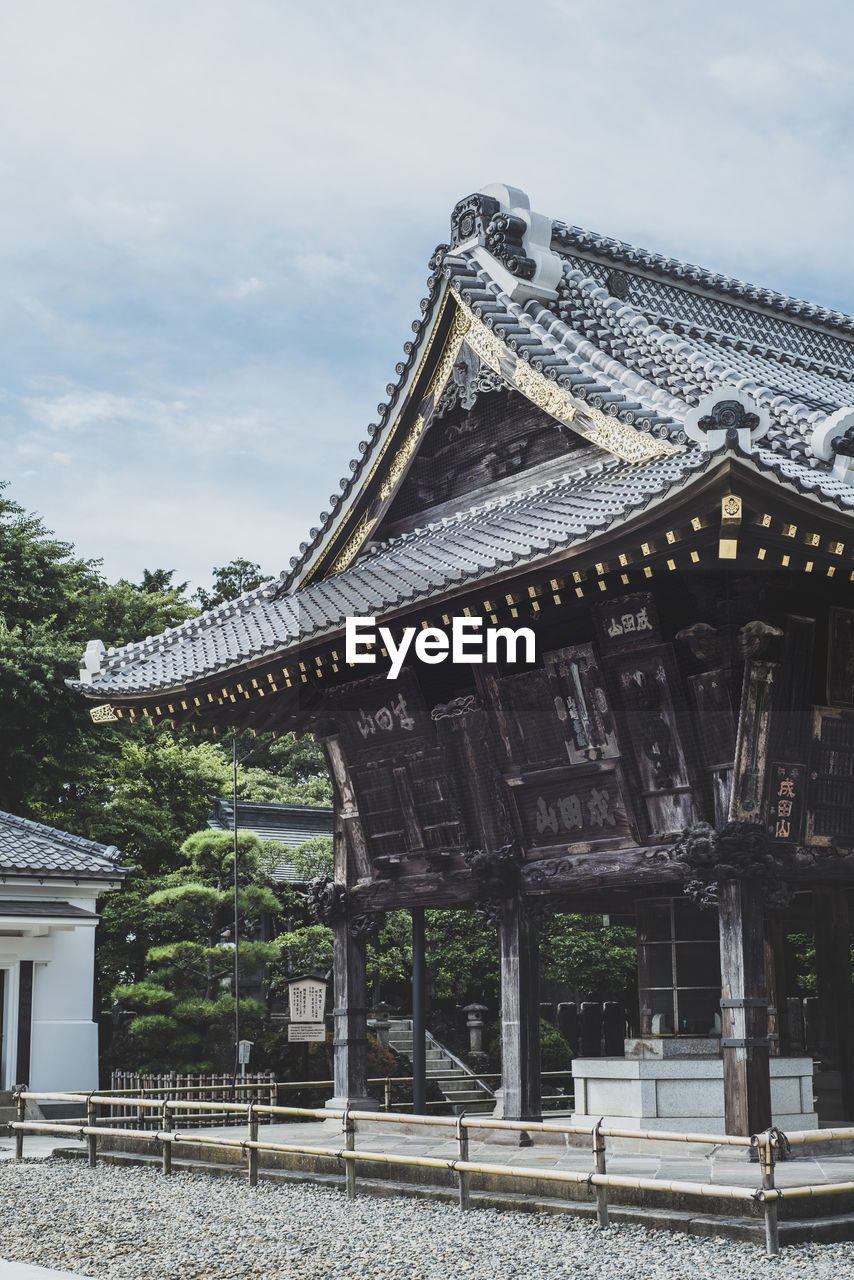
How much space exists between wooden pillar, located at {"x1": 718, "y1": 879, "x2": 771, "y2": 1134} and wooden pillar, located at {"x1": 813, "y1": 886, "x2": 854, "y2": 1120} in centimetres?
486

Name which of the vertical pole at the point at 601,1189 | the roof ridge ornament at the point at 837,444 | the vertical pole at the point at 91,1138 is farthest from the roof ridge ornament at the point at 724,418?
the vertical pole at the point at 91,1138

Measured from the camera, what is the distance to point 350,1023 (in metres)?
15.8

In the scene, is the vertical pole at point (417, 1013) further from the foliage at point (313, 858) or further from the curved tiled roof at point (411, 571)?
the foliage at point (313, 858)

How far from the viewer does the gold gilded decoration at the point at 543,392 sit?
14117 mm

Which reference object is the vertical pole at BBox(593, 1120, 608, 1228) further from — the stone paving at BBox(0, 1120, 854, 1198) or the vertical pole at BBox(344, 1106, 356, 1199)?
the vertical pole at BBox(344, 1106, 356, 1199)

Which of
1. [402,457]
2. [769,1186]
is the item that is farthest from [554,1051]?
[769,1186]

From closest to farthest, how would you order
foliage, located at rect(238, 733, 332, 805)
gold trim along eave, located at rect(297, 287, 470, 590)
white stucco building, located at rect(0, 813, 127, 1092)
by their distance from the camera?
1. gold trim along eave, located at rect(297, 287, 470, 590)
2. white stucco building, located at rect(0, 813, 127, 1092)
3. foliage, located at rect(238, 733, 332, 805)

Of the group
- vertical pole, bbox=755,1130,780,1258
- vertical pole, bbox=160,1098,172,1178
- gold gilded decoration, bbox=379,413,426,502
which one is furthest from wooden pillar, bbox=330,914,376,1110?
vertical pole, bbox=755,1130,780,1258

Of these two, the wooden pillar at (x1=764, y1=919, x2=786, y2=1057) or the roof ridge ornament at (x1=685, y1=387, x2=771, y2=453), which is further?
the wooden pillar at (x1=764, y1=919, x2=786, y2=1057)

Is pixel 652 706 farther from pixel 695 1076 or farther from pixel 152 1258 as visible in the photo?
pixel 152 1258

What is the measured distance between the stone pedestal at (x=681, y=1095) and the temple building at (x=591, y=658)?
0.03 m

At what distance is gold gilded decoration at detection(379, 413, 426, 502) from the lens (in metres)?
16.2

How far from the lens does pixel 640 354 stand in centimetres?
1460

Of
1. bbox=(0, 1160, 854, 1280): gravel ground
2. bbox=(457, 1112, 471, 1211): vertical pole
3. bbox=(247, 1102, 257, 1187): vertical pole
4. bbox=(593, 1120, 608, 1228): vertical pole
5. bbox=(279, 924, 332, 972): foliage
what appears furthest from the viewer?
bbox=(279, 924, 332, 972): foliage
